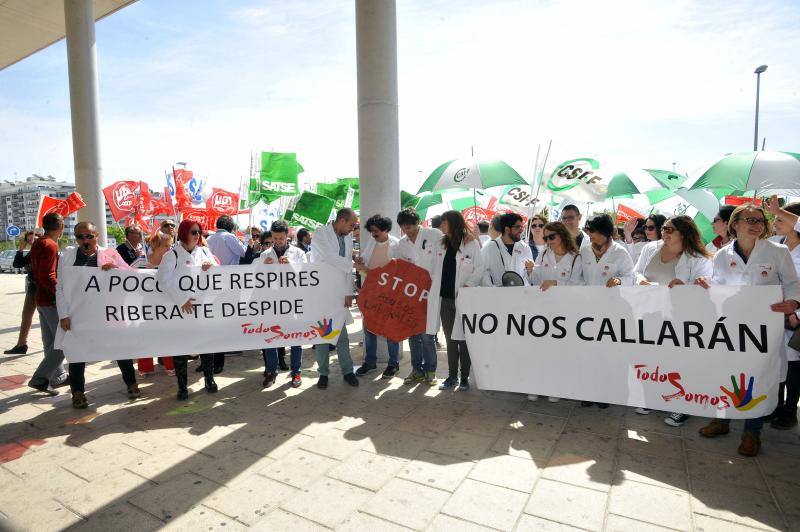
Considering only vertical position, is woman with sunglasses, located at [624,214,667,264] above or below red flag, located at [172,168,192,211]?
below

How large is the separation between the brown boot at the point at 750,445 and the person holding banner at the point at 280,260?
13.2 ft

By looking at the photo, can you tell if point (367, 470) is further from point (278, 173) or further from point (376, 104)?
point (278, 173)

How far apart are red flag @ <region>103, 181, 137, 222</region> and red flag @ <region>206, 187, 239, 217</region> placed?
208cm

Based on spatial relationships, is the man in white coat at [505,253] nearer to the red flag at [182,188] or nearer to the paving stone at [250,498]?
the paving stone at [250,498]

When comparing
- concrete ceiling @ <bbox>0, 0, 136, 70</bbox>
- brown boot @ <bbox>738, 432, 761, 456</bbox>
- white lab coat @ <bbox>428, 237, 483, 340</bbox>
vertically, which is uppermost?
concrete ceiling @ <bbox>0, 0, 136, 70</bbox>

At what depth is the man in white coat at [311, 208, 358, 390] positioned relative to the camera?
514 cm

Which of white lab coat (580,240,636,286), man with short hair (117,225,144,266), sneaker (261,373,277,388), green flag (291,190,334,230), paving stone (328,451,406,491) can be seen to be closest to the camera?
paving stone (328,451,406,491)

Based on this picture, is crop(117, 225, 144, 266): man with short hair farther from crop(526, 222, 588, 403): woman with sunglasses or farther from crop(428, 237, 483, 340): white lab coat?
crop(526, 222, 588, 403): woman with sunglasses

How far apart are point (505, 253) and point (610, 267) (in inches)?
44.6

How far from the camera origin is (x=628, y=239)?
26.3 ft

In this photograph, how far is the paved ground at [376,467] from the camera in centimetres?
271

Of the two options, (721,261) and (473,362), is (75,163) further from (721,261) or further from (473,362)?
(721,261)

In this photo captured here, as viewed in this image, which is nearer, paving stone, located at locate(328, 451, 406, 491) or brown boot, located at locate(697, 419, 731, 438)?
paving stone, located at locate(328, 451, 406, 491)

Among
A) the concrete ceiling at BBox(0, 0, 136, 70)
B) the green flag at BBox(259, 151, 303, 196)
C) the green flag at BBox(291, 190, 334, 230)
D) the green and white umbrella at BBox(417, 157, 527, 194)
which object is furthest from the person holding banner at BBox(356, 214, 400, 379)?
the concrete ceiling at BBox(0, 0, 136, 70)
